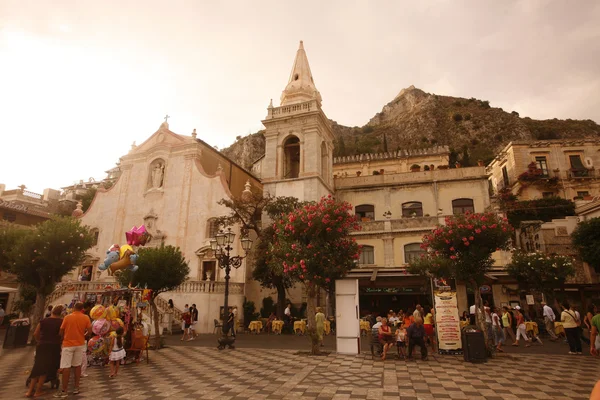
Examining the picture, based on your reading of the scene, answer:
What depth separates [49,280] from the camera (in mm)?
18859

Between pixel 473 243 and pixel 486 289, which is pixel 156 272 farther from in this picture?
pixel 486 289

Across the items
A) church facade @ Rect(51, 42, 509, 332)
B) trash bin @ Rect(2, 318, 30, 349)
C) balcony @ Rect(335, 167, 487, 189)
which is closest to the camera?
trash bin @ Rect(2, 318, 30, 349)

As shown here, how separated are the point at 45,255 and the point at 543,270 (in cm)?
2604

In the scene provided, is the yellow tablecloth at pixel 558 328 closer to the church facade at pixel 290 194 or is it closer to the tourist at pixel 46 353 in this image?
the church facade at pixel 290 194

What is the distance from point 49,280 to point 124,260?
339 inches

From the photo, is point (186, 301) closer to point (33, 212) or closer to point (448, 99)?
point (33, 212)

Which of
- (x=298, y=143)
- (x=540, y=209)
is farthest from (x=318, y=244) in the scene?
(x=540, y=209)

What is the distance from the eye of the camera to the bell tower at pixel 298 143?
91.0 ft

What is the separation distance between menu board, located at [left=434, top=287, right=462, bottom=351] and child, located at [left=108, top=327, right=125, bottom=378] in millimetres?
10360

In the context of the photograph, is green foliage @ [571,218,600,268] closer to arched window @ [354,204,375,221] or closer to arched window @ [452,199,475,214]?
arched window @ [452,199,475,214]

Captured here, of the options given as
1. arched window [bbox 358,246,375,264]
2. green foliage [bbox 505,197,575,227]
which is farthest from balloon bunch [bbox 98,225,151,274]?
green foliage [bbox 505,197,575,227]

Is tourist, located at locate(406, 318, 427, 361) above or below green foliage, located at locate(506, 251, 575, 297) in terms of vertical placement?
below

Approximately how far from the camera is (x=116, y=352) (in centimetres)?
974

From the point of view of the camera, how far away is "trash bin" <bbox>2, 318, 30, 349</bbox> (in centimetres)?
1509
